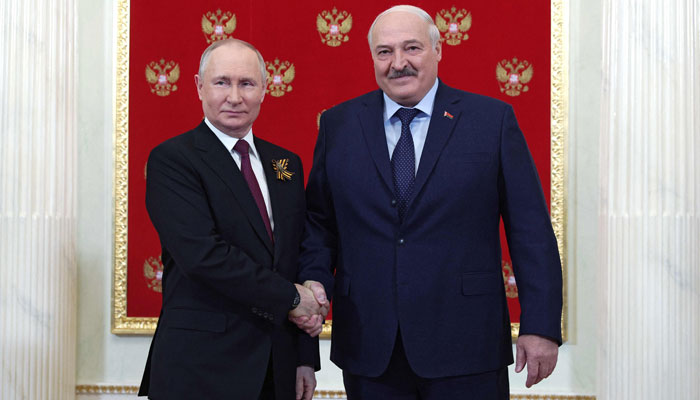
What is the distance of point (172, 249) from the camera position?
168 centimetres

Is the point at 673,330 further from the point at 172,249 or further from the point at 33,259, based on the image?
the point at 33,259

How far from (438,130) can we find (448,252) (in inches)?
12.3

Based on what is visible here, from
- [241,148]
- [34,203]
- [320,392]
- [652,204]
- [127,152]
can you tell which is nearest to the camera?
[241,148]

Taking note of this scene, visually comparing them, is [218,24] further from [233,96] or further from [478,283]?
[478,283]

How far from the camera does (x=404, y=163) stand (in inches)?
68.5

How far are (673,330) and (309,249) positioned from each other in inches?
68.3

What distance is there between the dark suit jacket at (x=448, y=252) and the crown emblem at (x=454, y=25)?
1.64 meters

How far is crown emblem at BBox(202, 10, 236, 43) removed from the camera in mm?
3395

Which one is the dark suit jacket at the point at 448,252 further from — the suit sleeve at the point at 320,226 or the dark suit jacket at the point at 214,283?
the dark suit jacket at the point at 214,283

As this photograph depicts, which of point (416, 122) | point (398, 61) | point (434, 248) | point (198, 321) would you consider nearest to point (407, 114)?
point (416, 122)

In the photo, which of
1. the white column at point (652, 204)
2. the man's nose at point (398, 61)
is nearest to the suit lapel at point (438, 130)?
the man's nose at point (398, 61)

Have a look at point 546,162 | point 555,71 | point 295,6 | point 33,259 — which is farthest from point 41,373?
point 555,71

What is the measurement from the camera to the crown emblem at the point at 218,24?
3395 mm

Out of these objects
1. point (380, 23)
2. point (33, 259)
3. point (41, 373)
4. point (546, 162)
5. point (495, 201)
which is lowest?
point (41, 373)
